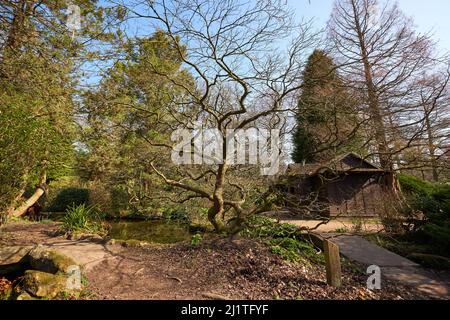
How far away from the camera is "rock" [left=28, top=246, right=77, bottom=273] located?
4.00 m

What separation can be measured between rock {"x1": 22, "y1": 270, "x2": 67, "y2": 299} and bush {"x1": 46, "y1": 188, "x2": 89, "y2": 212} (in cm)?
992

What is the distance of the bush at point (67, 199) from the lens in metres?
A: 12.7

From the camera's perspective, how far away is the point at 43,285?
3322 millimetres

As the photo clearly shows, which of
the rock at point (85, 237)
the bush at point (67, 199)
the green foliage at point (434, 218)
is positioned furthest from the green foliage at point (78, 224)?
the green foliage at point (434, 218)

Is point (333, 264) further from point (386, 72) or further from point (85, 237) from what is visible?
point (85, 237)

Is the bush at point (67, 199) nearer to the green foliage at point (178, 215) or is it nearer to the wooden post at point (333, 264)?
the green foliage at point (178, 215)

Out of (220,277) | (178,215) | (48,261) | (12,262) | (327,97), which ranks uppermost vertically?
(327,97)

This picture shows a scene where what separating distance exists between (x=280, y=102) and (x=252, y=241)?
346cm

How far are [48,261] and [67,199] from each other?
32.4 ft

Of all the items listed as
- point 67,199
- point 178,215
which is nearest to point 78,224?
point 178,215

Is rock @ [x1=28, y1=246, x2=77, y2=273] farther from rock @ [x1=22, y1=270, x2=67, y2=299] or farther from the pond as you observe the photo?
the pond

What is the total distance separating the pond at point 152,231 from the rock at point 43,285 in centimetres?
417

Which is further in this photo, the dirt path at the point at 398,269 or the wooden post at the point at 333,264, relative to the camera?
the dirt path at the point at 398,269
